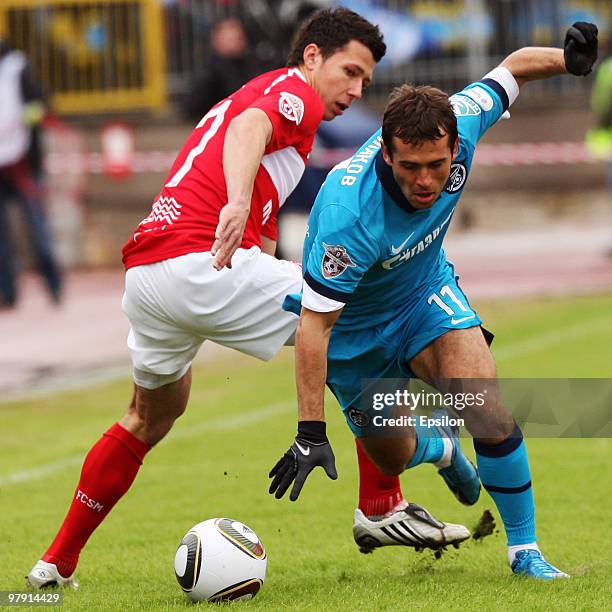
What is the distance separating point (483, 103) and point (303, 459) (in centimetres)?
163

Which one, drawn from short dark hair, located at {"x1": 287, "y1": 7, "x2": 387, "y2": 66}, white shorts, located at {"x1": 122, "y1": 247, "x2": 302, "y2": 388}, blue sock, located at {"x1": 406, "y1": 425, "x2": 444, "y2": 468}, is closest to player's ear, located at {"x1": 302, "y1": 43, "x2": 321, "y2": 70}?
short dark hair, located at {"x1": 287, "y1": 7, "x2": 387, "y2": 66}

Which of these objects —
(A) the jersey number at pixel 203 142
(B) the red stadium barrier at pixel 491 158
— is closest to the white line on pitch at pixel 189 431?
(A) the jersey number at pixel 203 142

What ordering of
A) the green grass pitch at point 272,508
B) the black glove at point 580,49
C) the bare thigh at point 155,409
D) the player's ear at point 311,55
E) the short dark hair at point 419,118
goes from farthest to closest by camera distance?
1. the player's ear at point 311,55
2. the black glove at point 580,49
3. the bare thigh at point 155,409
4. the green grass pitch at point 272,508
5. the short dark hair at point 419,118

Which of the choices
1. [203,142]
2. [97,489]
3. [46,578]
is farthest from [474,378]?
[46,578]

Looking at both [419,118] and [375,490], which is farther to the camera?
[375,490]

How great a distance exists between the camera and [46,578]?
5738mm

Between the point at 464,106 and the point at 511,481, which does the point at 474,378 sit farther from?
the point at 464,106

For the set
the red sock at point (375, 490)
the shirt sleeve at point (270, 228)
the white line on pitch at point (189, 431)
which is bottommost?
the white line on pitch at point (189, 431)

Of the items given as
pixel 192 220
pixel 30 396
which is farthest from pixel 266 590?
pixel 30 396

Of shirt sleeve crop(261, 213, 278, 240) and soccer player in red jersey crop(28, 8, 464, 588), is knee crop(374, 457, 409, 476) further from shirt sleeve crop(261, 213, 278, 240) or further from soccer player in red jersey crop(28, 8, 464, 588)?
shirt sleeve crop(261, 213, 278, 240)

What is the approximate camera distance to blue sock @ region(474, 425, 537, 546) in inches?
217

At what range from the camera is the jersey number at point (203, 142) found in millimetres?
5904

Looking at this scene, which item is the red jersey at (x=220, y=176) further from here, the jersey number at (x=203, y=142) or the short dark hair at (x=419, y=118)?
the short dark hair at (x=419, y=118)

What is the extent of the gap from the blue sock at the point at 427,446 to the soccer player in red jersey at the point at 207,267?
748 mm
